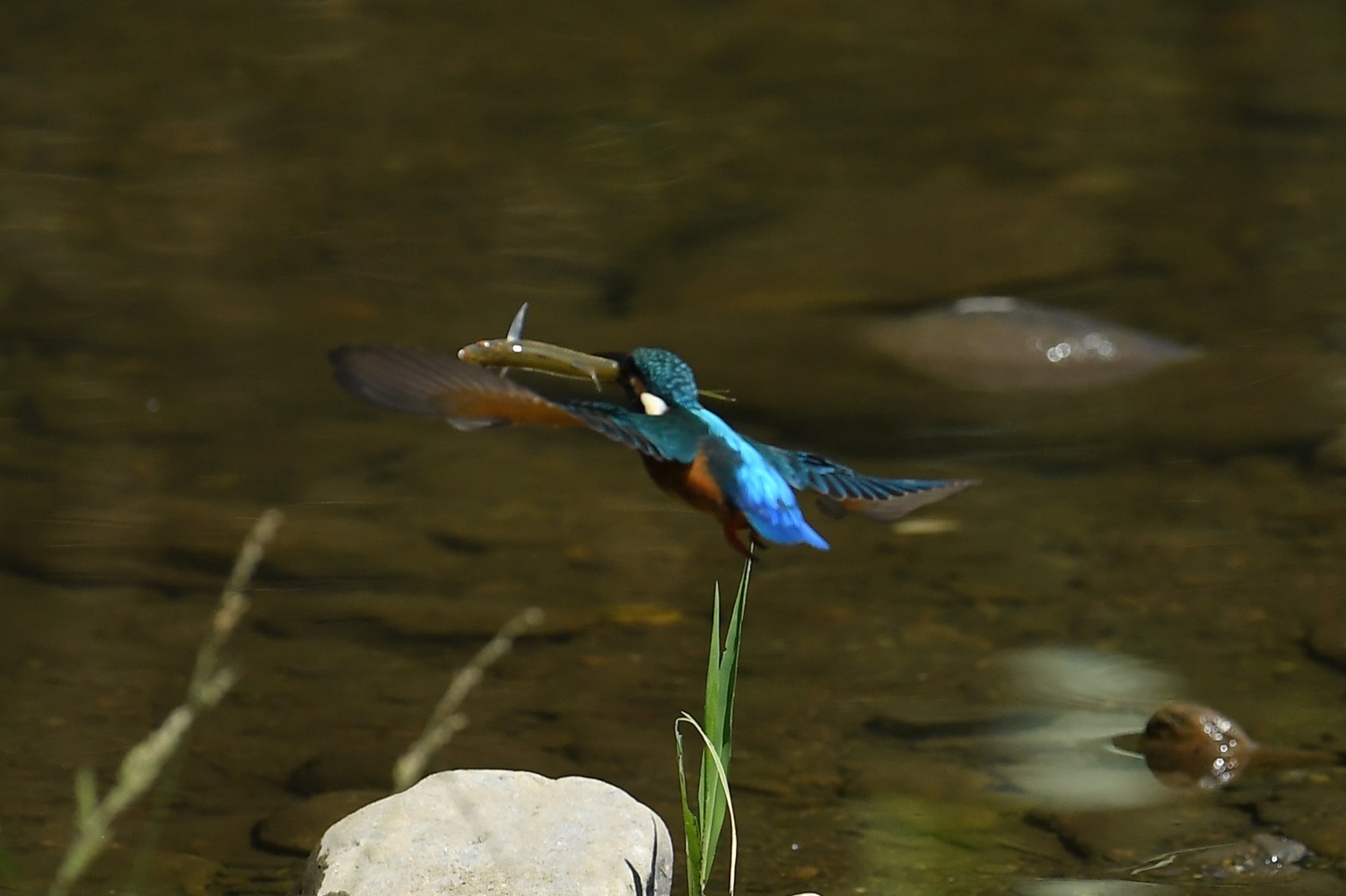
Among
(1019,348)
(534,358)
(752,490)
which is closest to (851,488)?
(752,490)

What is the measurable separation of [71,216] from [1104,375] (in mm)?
4505

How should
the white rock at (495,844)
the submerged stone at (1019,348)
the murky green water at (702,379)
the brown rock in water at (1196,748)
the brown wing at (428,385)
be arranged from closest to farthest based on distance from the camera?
the brown wing at (428,385) → the white rock at (495,844) → the brown rock in water at (1196,748) → the murky green water at (702,379) → the submerged stone at (1019,348)

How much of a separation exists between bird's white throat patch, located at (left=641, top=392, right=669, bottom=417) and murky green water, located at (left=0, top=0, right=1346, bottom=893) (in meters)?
1.47

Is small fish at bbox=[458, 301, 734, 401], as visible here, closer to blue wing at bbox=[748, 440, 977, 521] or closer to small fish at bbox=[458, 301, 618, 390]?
small fish at bbox=[458, 301, 618, 390]

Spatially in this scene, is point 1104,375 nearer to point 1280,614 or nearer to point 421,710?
point 1280,614

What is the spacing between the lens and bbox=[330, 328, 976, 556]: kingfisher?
82.7 inches

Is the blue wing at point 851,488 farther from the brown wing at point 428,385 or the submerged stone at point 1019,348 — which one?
the submerged stone at point 1019,348

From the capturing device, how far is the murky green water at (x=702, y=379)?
4.18 m

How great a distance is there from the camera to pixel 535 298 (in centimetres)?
724

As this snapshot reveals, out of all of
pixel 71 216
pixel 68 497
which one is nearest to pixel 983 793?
pixel 68 497

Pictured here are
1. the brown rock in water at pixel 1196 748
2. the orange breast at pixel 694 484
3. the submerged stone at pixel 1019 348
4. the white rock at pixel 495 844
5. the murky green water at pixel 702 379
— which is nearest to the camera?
the orange breast at pixel 694 484

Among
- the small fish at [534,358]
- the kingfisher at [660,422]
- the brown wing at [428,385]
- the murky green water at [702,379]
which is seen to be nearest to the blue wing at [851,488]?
the kingfisher at [660,422]

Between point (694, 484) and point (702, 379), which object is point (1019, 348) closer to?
point (702, 379)

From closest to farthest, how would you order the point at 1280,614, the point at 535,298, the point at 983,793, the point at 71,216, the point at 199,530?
the point at 983,793 < the point at 1280,614 < the point at 199,530 < the point at 535,298 < the point at 71,216
